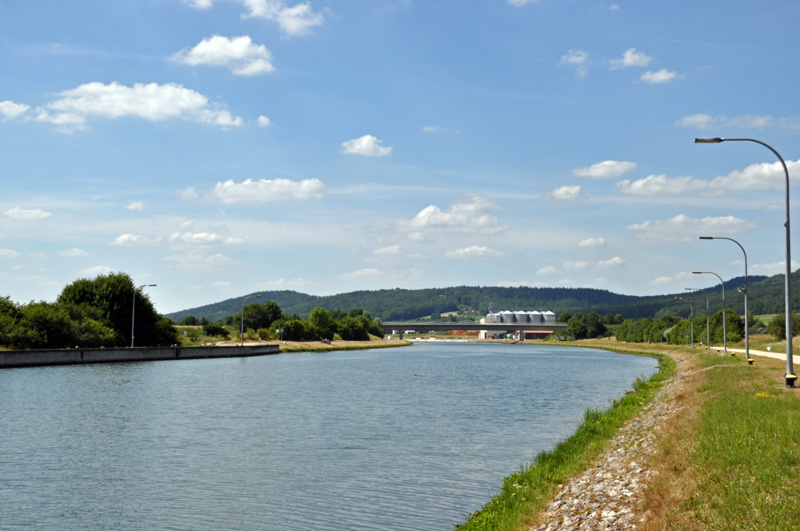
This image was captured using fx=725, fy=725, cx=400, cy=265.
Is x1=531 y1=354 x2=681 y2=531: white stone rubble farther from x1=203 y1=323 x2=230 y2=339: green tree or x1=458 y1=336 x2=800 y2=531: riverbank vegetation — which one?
x1=203 y1=323 x2=230 y2=339: green tree

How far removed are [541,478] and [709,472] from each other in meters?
5.81

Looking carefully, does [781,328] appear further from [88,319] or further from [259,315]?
[259,315]

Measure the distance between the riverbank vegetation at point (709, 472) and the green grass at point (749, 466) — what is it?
0.06ft

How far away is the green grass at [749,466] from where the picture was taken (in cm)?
1151

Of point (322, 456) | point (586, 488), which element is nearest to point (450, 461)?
point (322, 456)

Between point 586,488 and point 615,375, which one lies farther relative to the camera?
point 615,375

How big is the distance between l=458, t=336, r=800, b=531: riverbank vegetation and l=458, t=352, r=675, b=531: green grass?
29 mm

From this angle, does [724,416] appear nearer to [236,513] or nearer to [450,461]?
[450,461]

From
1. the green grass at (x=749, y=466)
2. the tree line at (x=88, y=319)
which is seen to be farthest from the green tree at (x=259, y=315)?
the green grass at (x=749, y=466)

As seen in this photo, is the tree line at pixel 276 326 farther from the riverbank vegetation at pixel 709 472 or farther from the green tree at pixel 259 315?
the riverbank vegetation at pixel 709 472

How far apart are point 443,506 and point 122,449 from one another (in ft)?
46.3

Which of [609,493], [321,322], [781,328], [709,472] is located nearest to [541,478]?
[609,493]

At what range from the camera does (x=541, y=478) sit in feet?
66.2

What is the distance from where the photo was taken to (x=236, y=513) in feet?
59.7
